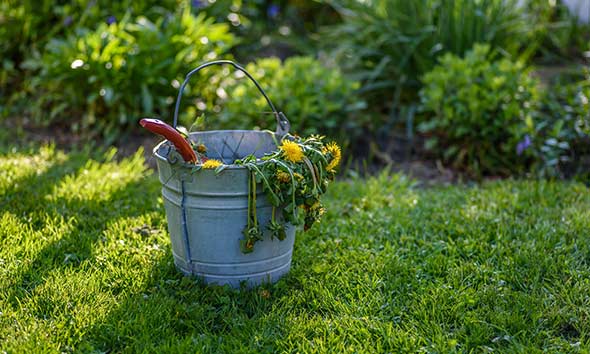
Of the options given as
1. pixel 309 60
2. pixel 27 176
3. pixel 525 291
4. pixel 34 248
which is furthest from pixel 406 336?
pixel 309 60

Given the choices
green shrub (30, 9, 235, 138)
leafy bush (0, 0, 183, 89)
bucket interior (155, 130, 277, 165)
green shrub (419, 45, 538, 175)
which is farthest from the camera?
leafy bush (0, 0, 183, 89)

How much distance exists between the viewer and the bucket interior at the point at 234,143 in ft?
8.57

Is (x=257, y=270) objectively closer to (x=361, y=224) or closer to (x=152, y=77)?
(x=361, y=224)

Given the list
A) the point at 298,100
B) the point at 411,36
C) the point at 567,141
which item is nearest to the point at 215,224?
the point at 298,100

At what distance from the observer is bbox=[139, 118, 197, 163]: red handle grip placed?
81.7 inches

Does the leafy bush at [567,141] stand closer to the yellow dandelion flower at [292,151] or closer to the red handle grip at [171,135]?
the yellow dandelion flower at [292,151]

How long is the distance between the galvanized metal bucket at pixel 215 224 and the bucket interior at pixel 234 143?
0.17 meters

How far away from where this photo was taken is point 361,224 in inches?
117

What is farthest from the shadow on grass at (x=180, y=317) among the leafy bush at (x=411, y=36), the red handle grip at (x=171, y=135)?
the leafy bush at (x=411, y=36)

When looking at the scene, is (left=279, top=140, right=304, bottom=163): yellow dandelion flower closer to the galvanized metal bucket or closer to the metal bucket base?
the galvanized metal bucket

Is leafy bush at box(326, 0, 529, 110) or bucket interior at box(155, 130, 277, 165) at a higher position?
leafy bush at box(326, 0, 529, 110)

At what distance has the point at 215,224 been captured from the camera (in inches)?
86.9

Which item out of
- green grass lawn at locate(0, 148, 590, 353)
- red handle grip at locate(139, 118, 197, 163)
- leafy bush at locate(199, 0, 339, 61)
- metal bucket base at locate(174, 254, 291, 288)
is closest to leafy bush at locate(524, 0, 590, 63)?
leafy bush at locate(199, 0, 339, 61)

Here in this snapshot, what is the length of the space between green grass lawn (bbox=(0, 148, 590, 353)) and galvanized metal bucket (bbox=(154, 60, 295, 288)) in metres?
0.07
